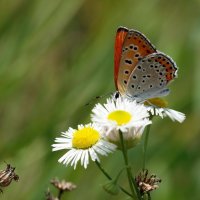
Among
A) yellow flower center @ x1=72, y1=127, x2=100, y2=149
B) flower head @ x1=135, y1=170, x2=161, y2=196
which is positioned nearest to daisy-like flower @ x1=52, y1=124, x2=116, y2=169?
yellow flower center @ x1=72, y1=127, x2=100, y2=149

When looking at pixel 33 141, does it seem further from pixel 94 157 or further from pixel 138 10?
pixel 94 157

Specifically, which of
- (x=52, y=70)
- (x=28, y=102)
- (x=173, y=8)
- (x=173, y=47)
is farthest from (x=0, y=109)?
(x=173, y=8)

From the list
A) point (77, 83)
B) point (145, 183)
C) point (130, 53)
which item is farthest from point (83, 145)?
point (77, 83)

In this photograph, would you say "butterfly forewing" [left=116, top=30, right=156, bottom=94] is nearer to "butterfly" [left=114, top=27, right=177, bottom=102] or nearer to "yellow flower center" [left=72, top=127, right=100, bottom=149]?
"butterfly" [left=114, top=27, right=177, bottom=102]

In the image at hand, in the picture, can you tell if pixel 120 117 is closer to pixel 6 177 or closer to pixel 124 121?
pixel 124 121

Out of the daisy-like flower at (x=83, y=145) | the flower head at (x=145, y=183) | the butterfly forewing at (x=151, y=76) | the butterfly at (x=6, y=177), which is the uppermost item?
the butterfly forewing at (x=151, y=76)

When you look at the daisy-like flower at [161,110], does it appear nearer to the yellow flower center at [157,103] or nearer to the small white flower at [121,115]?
the yellow flower center at [157,103]

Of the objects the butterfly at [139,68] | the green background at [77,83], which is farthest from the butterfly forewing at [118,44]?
the green background at [77,83]
